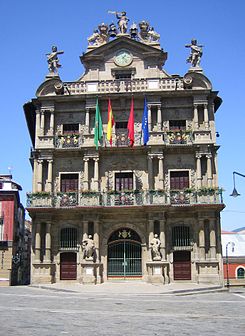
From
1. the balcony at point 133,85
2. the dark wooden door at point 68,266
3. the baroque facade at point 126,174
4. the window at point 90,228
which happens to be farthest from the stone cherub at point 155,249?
the balcony at point 133,85

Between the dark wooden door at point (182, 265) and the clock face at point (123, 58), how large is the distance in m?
15.2

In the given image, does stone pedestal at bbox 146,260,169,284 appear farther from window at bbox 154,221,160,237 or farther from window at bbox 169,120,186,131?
window at bbox 169,120,186,131

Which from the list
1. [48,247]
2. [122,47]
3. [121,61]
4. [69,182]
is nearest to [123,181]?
[69,182]

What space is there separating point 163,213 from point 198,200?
260 centimetres

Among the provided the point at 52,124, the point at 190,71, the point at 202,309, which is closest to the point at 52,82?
the point at 52,124

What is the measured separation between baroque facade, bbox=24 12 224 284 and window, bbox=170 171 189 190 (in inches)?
2.9

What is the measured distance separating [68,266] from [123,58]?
54.4 ft

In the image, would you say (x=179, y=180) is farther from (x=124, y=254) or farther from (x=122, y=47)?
(x=122, y=47)

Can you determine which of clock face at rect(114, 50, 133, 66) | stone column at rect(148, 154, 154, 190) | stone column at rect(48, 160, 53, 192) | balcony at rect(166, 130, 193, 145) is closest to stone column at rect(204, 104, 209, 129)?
balcony at rect(166, 130, 193, 145)

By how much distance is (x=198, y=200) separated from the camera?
31547mm

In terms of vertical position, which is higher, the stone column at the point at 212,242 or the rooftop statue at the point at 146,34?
the rooftop statue at the point at 146,34

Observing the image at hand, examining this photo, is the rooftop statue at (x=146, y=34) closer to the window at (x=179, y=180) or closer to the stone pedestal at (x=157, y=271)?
the window at (x=179, y=180)

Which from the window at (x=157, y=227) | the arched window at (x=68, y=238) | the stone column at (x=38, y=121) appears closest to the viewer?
the window at (x=157, y=227)

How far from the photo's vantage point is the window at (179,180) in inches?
1307
